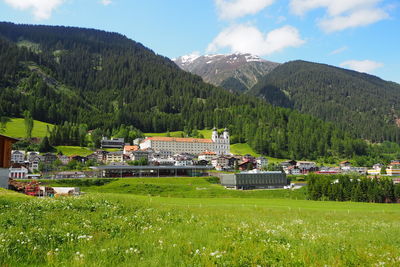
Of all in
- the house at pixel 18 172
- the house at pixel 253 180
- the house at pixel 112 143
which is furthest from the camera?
the house at pixel 112 143

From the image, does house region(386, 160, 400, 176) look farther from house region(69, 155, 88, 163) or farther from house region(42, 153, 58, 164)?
house region(42, 153, 58, 164)

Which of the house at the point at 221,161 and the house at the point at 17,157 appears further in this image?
the house at the point at 221,161

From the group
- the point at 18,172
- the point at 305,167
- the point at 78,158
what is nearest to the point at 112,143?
the point at 78,158

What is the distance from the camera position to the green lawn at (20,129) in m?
160

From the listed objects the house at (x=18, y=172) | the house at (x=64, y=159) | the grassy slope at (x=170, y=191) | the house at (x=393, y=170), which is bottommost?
the house at (x=393, y=170)

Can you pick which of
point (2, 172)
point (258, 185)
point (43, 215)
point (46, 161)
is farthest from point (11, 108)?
point (43, 215)

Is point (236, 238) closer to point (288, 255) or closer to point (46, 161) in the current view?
point (288, 255)

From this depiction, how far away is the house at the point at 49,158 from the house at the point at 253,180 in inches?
2810

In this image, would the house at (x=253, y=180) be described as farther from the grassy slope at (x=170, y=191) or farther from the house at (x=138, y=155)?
the house at (x=138, y=155)

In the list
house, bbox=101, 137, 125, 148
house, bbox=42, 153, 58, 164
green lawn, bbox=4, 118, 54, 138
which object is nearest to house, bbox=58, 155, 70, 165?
house, bbox=42, 153, 58, 164

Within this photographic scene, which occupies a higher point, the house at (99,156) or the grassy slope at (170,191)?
the house at (99,156)

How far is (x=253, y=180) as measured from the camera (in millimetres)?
101875

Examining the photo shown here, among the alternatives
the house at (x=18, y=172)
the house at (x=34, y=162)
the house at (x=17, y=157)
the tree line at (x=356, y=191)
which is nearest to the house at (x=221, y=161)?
the house at (x=34, y=162)

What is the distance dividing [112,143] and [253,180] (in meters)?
111
